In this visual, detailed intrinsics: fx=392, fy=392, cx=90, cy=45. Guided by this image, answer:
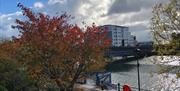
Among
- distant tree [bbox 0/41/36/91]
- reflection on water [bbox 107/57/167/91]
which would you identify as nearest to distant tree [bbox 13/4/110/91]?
distant tree [bbox 0/41/36/91]

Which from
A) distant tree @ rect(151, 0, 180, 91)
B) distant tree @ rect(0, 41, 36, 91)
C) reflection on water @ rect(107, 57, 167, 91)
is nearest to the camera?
distant tree @ rect(151, 0, 180, 91)

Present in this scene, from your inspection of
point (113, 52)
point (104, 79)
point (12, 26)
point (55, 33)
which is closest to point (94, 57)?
point (55, 33)

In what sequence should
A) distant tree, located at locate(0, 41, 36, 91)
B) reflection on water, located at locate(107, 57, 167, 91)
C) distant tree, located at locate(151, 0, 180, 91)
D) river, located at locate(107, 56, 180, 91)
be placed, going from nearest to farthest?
distant tree, located at locate(151, 0, 180, 91)
distant tree, located at locate(0, 41, 36, 91)
river, located at locate(107, 56, 180, 91)
reflection on water, located at locate(107, 57, 167, 91)

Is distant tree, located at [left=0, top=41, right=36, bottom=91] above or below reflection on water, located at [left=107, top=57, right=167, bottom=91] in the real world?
above

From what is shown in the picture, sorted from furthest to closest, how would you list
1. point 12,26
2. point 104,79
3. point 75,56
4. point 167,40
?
point 104,79
point 12,26
point 75,56
point 167,40

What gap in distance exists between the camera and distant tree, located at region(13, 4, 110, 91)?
3025 centimetres

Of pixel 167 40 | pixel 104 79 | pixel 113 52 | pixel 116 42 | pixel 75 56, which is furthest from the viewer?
pixel 116 42

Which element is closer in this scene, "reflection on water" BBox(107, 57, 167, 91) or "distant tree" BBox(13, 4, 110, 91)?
"distant tree" BBox(13, 4, 110, 91)

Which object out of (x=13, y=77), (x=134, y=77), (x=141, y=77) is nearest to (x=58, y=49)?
(x=13, y=77)

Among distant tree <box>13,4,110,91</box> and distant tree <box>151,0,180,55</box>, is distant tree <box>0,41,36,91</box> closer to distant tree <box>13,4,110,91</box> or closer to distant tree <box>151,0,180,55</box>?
distant tree <box>13,4,110,91</box>

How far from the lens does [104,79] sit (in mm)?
47969

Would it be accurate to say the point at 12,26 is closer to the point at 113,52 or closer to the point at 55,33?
the point at 55,33

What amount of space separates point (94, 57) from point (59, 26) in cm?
396

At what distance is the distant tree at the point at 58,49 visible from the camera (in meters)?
30.2
